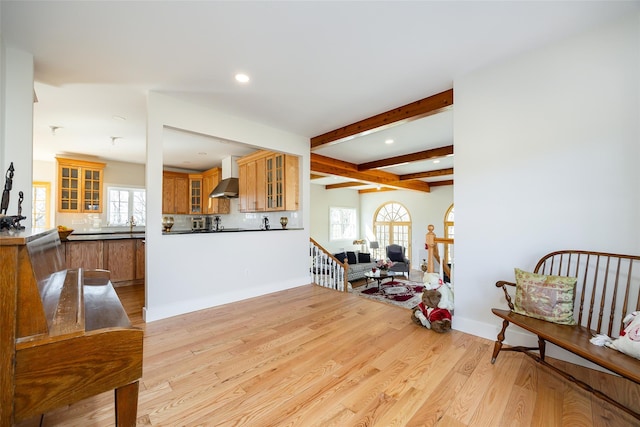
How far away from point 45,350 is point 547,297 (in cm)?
279

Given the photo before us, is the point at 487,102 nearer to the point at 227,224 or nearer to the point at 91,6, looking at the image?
the point at 91,6

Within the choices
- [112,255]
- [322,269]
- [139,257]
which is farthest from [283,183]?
[112,255]

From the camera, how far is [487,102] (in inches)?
97.0

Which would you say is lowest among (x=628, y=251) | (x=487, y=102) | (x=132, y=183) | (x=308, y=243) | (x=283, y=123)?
(x=308, y=243)

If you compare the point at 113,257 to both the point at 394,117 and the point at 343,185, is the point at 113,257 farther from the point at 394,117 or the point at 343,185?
the point at 343,185

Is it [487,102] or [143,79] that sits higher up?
[143,79]

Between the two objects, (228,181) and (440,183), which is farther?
(440,183)

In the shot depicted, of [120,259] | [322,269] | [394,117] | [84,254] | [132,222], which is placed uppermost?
[394,117]

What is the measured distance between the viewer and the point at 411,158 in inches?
208

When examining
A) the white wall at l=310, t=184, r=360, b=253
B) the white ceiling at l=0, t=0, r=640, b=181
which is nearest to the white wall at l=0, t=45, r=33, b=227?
the white ceiling at l=0, t=0, r=640, b=181

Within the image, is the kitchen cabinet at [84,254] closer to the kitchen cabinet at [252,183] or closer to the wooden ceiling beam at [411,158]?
the kitchen cabinet at [252,183]

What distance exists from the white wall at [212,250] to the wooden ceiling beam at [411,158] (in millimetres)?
2152

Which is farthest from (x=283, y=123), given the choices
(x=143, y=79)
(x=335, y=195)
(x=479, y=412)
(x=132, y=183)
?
(x=335, y=195)

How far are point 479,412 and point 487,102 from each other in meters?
2.55
